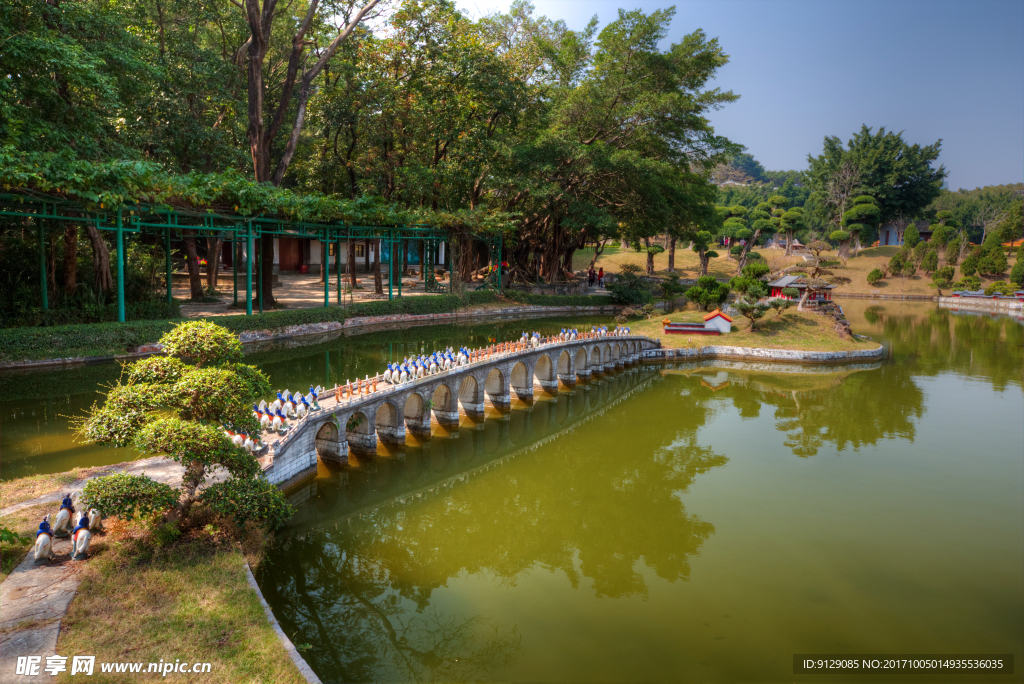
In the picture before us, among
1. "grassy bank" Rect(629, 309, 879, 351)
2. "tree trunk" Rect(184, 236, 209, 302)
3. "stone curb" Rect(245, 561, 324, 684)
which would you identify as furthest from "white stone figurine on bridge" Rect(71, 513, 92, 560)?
"grassy bank" Rect(629, 309, 879, 351)

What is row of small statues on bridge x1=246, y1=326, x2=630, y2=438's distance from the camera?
42.0ft

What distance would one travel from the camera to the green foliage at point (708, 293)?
35.0 m

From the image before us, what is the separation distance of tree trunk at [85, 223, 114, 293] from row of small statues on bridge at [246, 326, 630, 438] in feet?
44.0

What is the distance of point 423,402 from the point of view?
16812 millimetres

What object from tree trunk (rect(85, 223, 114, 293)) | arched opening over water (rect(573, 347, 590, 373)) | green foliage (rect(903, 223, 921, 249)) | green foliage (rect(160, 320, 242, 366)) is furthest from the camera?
green foliage (rect(903, 223, 921, 249))

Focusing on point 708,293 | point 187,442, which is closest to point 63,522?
point 187,442

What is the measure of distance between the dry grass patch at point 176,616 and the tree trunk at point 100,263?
18733 millimetres

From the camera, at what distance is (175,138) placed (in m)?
27.4

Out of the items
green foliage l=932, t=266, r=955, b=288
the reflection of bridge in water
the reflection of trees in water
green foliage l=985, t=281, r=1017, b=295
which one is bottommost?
the reflection of trees in water

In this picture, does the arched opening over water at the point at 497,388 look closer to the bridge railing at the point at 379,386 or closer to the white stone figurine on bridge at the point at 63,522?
the bridge railing at the point at 379,386

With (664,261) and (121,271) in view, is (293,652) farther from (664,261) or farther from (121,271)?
(664,261)

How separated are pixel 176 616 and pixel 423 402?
947 centimetres

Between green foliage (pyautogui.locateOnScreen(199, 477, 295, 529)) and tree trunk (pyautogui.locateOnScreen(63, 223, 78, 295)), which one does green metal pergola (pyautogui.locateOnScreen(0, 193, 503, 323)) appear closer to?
tree trunk (pyautogui.locateOnScreen(63, 223, 78, 295))

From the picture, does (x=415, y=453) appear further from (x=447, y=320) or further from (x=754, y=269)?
(x=754, y=269)
